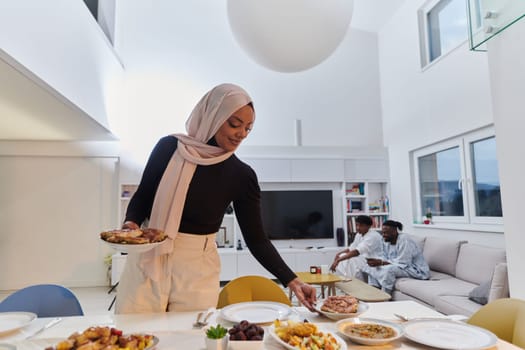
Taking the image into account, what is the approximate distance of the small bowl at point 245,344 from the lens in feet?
2.64

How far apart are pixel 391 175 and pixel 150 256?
5.06 metres

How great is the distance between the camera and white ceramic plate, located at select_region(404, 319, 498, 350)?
831 millimetres

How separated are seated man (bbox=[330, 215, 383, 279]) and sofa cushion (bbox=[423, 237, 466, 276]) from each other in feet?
2.03

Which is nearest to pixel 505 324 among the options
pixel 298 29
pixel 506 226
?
pixel 506 226

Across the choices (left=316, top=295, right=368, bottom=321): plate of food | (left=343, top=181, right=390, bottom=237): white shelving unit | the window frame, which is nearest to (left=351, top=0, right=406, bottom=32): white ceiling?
the window frame

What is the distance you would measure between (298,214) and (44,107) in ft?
11.9

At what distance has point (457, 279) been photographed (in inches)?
140

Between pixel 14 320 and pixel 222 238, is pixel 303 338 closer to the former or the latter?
pixel 14 320

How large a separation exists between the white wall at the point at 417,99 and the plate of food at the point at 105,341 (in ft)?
12.3

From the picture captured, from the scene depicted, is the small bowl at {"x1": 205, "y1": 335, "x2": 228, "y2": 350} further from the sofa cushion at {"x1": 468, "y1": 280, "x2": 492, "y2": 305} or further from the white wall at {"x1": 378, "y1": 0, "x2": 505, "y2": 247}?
the white wall at {"x1": 378, "y1": 0, "x2": 505, "y2": 247}

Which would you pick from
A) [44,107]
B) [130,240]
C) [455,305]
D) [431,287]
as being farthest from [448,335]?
[44,107]

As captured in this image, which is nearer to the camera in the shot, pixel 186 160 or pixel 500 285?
pixel 186 160

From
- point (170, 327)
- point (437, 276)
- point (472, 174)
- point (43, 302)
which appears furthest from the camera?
point (472, 174)

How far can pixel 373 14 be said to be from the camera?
A: 18.1 feet
